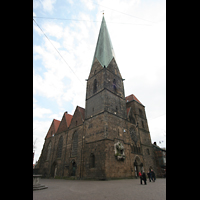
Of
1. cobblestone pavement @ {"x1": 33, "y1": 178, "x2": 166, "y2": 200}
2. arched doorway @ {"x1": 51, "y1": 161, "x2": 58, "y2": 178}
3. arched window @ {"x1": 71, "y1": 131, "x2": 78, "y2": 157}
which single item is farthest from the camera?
arched doorway @ {"x1": 51, "y1": 161, "x2": 58, "y2": 178}

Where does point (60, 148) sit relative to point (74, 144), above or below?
below

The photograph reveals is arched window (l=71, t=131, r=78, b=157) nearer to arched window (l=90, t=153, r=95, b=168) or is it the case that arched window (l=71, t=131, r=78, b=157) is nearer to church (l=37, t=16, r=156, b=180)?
church (l=37, t=16, r=156, b=180)

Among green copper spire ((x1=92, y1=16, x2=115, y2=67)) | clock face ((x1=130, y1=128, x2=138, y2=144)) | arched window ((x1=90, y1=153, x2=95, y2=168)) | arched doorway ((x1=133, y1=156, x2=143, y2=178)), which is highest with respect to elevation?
green copper spire ((x1=92, y1=16, x2=115, y2=67))

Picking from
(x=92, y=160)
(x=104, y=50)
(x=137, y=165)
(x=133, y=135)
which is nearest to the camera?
(x=92, y=160)

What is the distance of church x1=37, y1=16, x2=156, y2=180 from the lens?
1595 cm

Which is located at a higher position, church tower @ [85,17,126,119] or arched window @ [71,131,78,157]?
church tower @ [85,17,126,119]

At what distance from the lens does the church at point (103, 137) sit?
628 inches

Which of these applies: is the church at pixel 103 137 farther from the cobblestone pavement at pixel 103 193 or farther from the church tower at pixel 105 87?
the cobblestone pavement at pixel 103 193

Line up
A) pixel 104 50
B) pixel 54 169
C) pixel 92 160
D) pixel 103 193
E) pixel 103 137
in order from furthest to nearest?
1. pixel 104 50
2. pixel 54 169
3. pixel 92 160
4. pixel 103 137
5. pixel 103 193

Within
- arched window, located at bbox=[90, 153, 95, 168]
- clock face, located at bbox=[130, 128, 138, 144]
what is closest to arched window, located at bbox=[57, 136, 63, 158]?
arched window, located at bbox=[90, 153, 95, 168]

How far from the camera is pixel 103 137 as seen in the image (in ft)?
53.0

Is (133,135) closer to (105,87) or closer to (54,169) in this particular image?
(105,87)

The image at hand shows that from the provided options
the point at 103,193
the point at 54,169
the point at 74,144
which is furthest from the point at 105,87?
the point at 54,169
